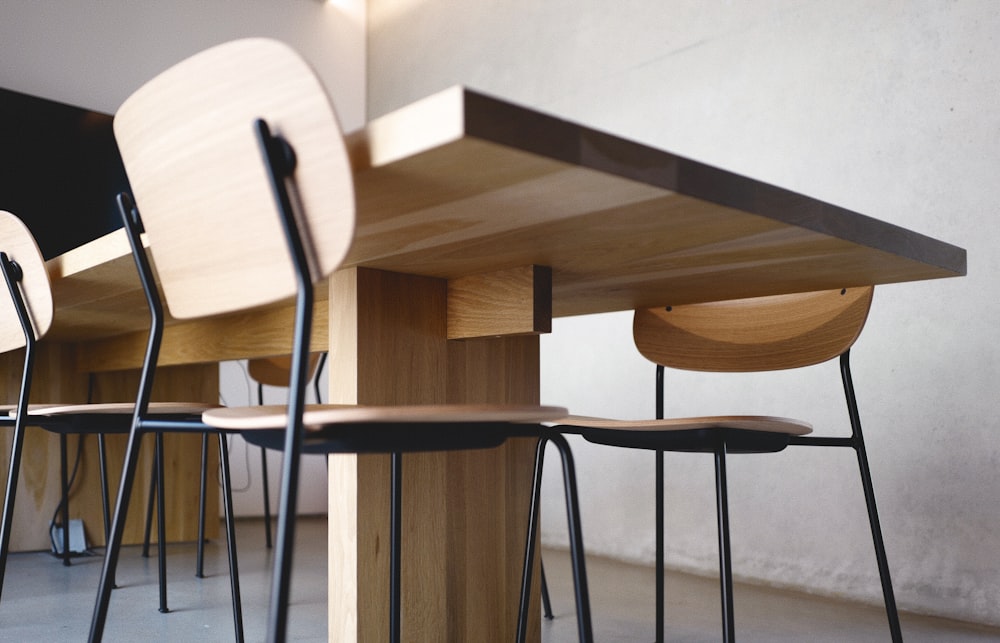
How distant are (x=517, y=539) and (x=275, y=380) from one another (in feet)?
7.17

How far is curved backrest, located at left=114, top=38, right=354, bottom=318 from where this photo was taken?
85 cm

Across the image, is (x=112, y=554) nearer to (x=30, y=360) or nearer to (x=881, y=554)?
(x=30, y=360)

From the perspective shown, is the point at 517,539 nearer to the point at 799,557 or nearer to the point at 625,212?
the point at 625,212

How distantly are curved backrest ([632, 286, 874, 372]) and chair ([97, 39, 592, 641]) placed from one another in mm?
898

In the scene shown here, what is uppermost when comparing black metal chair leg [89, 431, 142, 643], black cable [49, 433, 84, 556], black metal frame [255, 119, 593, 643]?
black metal frame [255, 119, 593, 643]

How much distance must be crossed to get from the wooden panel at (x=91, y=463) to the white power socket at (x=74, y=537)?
0.14ft

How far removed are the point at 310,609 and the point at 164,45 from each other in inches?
129

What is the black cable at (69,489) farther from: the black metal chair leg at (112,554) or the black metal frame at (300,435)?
the black metal frame at (300,435)

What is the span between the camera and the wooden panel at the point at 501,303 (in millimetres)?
1488

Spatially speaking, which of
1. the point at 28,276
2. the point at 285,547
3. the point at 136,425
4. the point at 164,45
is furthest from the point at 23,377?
the point at 164,45

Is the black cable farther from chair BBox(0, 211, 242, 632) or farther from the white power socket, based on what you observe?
chair BBox(0, 211, 242, 632)

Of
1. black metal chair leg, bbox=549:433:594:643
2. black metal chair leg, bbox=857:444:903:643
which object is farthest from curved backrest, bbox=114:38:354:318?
black metal chair leg, bbox=857:444:903:643

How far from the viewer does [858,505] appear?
2629mm

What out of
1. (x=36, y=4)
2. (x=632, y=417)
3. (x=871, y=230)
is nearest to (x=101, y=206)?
(x=36, y=4)
